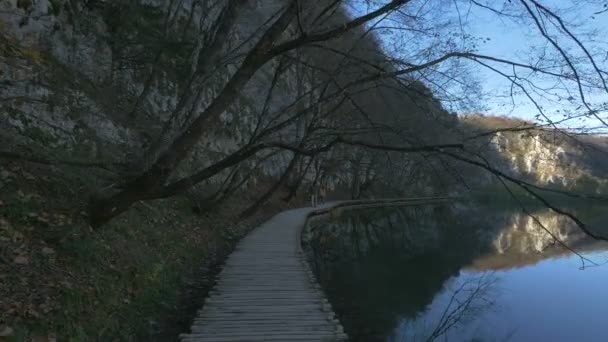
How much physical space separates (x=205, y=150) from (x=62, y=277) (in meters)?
13.6

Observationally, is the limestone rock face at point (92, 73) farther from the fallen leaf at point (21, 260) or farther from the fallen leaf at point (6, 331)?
the fallen leaf at point (6, 331)

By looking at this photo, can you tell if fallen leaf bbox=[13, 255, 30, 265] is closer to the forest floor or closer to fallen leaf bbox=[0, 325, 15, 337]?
the forest floor

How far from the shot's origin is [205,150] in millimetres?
18688

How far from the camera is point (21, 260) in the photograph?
16.4ft

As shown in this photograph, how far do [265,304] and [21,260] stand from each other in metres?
3.32

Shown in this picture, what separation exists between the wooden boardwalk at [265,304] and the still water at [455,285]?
4.71 feet

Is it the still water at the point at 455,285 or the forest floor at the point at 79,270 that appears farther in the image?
the still water at the point at 455,285

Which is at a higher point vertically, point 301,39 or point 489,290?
point 301,39

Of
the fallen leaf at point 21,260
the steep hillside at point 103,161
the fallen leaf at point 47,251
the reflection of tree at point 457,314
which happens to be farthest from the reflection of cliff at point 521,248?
the fallen leaf at point 21,260

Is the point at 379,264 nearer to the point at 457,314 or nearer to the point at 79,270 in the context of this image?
the point at 457,314

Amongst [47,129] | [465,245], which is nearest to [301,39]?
[47,129]

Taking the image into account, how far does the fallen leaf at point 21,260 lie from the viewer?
495cm

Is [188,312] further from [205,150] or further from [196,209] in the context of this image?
[205,150]

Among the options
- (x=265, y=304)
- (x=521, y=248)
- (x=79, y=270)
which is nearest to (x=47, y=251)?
(x=79, y=270)
